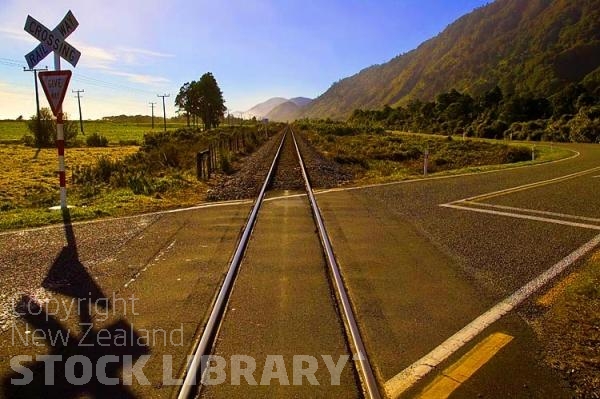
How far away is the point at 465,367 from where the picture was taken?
12.1 feet

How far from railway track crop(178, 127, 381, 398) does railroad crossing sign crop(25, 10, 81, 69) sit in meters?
5.68

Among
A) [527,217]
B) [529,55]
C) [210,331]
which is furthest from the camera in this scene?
[529,55]

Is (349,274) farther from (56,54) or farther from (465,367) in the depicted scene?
(56,54)

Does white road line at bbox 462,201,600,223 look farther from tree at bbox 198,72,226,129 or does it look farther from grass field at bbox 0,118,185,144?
tree at bbox 198,72,226,129

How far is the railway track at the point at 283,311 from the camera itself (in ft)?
12.0

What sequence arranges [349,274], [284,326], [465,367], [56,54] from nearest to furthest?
[465,367], [284,326], [349,274], [56,54]

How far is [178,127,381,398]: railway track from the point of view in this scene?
143 inches

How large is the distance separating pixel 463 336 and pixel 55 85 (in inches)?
357

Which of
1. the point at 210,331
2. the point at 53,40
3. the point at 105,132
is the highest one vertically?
the point at 53,40

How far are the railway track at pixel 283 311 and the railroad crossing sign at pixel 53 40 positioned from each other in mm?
5683

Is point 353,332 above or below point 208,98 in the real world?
below

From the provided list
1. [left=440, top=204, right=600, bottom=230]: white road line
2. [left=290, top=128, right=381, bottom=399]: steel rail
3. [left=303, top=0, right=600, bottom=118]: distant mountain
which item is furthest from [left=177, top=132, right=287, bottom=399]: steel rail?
[left=303, top=0, right=600, bottom=118]: distant mountain

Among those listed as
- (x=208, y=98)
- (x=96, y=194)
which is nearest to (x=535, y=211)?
(x=96, y=194)

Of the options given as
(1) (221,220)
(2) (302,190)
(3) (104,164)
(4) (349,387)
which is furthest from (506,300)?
(3) (104,164)
